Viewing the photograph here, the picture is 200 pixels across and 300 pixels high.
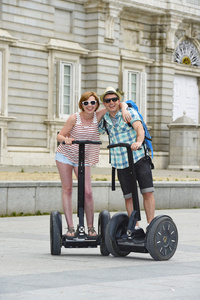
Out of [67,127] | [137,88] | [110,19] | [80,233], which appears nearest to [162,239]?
[80,233]

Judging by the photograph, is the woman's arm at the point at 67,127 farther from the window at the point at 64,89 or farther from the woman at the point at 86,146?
the window at the point at 64,89

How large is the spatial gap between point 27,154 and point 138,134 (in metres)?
21.5

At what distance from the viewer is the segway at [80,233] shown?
8.45 metres

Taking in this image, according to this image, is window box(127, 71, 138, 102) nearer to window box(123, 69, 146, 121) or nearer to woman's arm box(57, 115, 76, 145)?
window box(123, 69, 146, 121)

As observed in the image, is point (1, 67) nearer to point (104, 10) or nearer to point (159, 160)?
point (104, 10)

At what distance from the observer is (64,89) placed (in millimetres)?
32000

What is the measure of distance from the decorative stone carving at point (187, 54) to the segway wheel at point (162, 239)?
29.3m

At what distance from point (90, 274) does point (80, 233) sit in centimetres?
151

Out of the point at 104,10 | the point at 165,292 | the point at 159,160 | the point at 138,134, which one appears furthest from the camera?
the point at 159,160

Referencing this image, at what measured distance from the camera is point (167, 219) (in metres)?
8.27

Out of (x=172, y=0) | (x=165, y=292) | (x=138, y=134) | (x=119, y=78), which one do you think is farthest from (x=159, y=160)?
(x=165, y=292)

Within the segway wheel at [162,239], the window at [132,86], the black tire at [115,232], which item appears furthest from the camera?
the window at [132,86]

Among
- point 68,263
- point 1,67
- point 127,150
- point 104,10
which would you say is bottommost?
point 68,263

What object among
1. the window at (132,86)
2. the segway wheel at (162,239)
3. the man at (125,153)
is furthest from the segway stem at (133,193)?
the window at (132,86)
